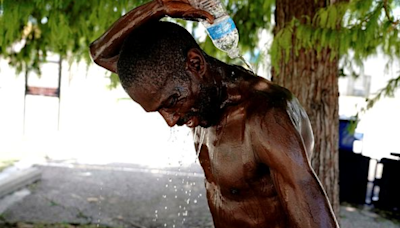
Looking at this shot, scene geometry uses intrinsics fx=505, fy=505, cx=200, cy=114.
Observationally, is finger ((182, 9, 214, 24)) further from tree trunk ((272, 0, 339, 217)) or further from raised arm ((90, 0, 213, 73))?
tree trunk ((272, 0, 339, 217))

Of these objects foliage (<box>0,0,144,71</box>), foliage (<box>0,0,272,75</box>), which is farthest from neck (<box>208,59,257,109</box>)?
foliage (<box>0,0,144,71</box>)

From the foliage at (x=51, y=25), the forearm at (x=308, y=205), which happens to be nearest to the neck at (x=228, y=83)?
the forearm at (x=308, y=205)

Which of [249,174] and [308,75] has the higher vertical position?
[308,75]

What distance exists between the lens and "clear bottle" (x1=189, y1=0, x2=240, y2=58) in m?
1.66

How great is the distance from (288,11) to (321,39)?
0.84 meters

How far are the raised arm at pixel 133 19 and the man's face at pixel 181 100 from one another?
21 cm

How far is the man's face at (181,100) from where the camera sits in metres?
1.58

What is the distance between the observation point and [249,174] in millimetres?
1720

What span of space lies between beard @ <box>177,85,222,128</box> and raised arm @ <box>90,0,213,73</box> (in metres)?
0.24

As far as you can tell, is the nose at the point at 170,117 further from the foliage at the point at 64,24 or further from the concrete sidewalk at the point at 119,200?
the concrete sidewalk at the point at 119,200

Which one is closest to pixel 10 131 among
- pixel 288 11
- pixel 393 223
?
pixel 393 223

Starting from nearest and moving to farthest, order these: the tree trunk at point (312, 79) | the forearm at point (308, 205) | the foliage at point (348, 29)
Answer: the forearm at point (308, 205)
the foliage at point (348, 29)
the tree trunk at point (312, 79)

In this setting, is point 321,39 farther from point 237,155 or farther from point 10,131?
point 10,131

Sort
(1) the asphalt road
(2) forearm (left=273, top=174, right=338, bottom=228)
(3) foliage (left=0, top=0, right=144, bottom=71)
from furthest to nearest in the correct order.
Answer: (1) the asphalt road → (3) foliage (left=0, top=0, right=144, bottom=71) → (2) forearm (left=273, top=174, right=338, bottom=228)
